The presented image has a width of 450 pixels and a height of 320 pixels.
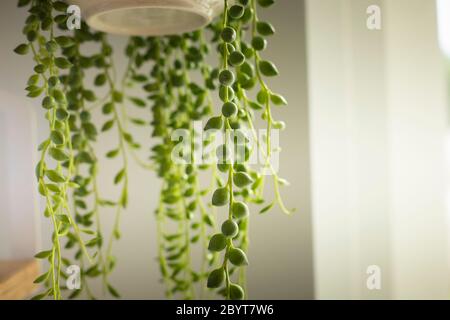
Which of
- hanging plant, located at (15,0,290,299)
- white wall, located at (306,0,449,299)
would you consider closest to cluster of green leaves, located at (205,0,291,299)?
hanging plant, located at (15,0,290,299)

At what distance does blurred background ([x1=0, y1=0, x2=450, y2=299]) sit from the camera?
3.05 feet

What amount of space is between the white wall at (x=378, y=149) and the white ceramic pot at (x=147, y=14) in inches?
14.6

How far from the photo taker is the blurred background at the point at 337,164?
0.93m

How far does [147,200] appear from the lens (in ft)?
3.65

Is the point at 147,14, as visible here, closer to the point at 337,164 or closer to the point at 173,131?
the point at 173,131

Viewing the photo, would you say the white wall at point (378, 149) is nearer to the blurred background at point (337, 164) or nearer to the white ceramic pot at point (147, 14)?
the blurred background at point (337, 164)

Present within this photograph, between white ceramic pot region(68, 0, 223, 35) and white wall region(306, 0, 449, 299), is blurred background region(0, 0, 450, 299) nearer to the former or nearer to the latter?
white wall region(306, 0, 449, 299)

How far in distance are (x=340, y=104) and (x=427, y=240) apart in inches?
12.1

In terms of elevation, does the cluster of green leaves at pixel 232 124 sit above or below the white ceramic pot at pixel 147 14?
below

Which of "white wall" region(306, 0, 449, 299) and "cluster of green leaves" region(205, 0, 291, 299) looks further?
"white wall" region(306, 0, 449, 299)

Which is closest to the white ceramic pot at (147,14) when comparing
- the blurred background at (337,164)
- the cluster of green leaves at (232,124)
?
the cluster of green leaves at (232,124)

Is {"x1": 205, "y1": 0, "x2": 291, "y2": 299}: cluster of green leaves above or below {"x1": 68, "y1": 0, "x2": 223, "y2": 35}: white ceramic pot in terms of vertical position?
below
